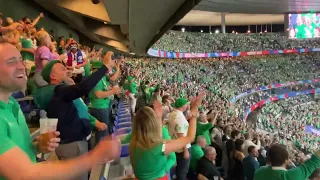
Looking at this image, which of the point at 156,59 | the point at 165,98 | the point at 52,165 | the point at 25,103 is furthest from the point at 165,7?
the point at 156,59

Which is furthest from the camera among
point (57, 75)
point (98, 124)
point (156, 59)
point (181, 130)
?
point (156, 59)

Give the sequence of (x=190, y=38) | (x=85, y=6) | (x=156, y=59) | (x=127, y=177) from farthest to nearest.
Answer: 1. (x=190, y=38)
2. (x=156, y=59)
3. (x=85, y=6)
4. (x=127, y=177)

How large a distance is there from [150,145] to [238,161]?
8.98ft

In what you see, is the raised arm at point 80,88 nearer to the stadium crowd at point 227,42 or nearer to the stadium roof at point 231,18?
the stadium crowd at point 227,42

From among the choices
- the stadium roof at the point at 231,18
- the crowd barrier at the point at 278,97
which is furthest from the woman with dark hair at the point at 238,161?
the stadium roof at the point at 231,18

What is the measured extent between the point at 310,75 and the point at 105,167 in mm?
35418

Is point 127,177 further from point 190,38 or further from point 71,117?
point 190,38

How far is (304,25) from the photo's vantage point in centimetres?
2884

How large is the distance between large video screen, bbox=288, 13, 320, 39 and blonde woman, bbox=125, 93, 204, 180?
88.1 feet

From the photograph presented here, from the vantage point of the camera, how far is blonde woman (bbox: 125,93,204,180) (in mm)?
2787

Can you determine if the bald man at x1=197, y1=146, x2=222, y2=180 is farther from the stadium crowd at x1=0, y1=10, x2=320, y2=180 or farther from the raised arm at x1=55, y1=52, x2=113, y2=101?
the raised arm at x1=55, y1=52, x2=113, y2=101

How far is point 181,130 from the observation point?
14.5 ft

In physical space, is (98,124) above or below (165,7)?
below

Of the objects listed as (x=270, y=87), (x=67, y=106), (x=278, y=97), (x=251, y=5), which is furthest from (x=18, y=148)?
(x=278, y=97)
